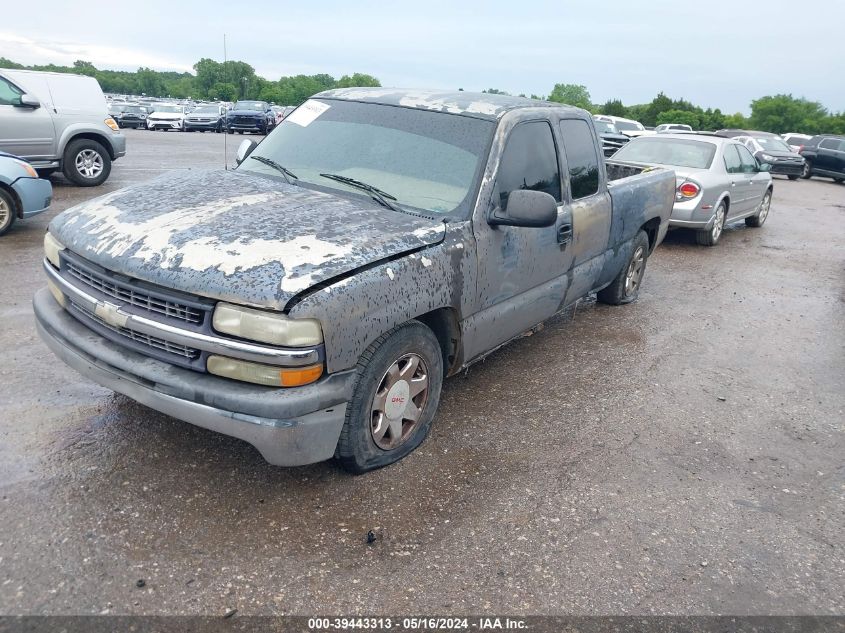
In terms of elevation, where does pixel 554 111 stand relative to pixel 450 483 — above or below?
above

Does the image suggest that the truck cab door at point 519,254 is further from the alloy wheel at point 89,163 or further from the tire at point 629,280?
the alloy wheel at point 89,163

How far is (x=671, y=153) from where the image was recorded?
33.9 ft

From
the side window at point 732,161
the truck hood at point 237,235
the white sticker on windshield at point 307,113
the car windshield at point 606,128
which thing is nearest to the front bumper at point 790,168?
the car windshield at point 606,128

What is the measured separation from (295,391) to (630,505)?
1.82 meters

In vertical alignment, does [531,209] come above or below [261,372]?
above

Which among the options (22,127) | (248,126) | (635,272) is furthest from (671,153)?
(248,126)

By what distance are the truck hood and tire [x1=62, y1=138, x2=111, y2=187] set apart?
28.9ft

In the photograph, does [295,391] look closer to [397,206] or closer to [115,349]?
[115,349]

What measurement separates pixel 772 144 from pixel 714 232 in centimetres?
1578

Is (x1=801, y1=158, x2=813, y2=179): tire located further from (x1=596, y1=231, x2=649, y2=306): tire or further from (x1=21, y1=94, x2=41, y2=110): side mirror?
(x1=21, y1=94, x2=41, y2=110): side mirror

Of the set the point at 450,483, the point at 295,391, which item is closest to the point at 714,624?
the point at 450,483

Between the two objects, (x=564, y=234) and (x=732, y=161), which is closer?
(x=564, y=234)

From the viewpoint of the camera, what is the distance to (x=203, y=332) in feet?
9.34

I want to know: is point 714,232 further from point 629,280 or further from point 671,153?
point 629,280
